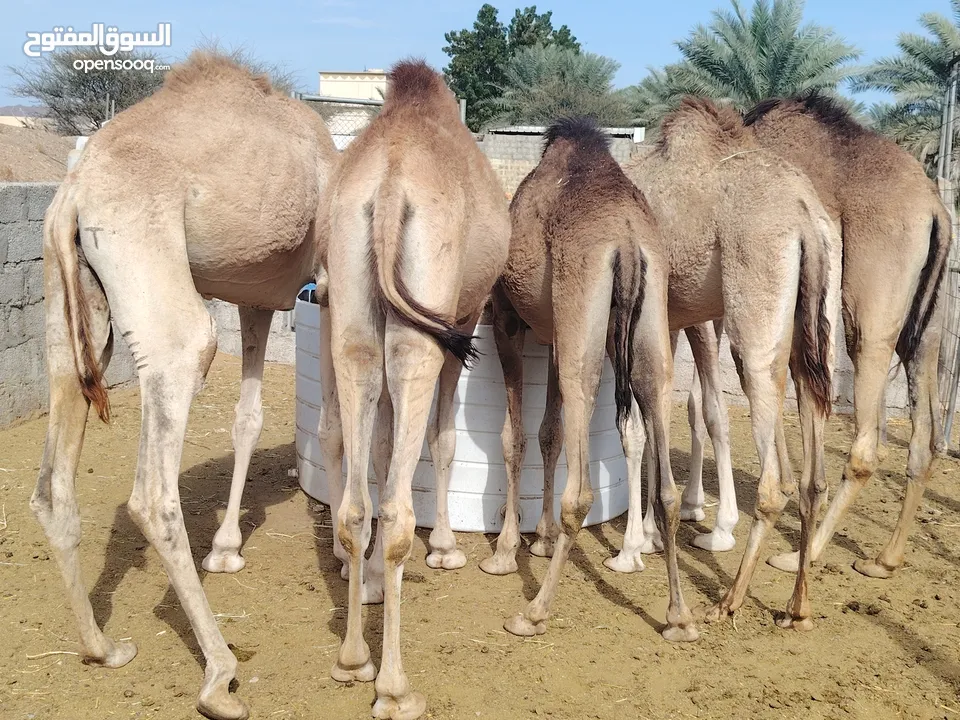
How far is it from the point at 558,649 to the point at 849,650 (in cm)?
143

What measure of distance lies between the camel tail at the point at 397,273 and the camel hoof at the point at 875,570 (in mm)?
3193

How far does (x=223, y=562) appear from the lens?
4746mm

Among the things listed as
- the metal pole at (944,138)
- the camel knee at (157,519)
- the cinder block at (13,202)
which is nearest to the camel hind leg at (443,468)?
the camel knee at (157,519)

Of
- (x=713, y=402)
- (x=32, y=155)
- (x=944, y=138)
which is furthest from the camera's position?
(x=32, y=155)

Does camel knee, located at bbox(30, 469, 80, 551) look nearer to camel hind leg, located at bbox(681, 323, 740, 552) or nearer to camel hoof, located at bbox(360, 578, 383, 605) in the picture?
camel hoof, located at bbox(360, 578, 383, 605)

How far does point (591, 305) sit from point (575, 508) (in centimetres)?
98

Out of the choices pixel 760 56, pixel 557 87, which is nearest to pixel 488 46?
pixel 557 87

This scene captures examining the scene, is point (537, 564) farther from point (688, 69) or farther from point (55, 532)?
point (688, 69)

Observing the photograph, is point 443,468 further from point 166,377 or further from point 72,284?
point 72,284

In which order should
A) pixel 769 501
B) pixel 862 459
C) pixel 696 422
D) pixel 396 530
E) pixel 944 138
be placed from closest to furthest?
pixel 396 530 → pixel 769 501 → pixel 862 459 → pixel 696 422 → pixel 944 138

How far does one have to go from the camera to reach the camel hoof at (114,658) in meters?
3.68

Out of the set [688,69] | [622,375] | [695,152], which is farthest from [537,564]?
[688,69]

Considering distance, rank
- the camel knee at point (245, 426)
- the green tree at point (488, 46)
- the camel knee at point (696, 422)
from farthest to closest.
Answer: the green tree at point (488, 46)
the camel knee at point (696, 422)
the camel knee at point (245, 426)

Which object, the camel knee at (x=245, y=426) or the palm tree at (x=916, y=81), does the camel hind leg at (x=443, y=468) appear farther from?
the palm tree at (x=916, y=81)
